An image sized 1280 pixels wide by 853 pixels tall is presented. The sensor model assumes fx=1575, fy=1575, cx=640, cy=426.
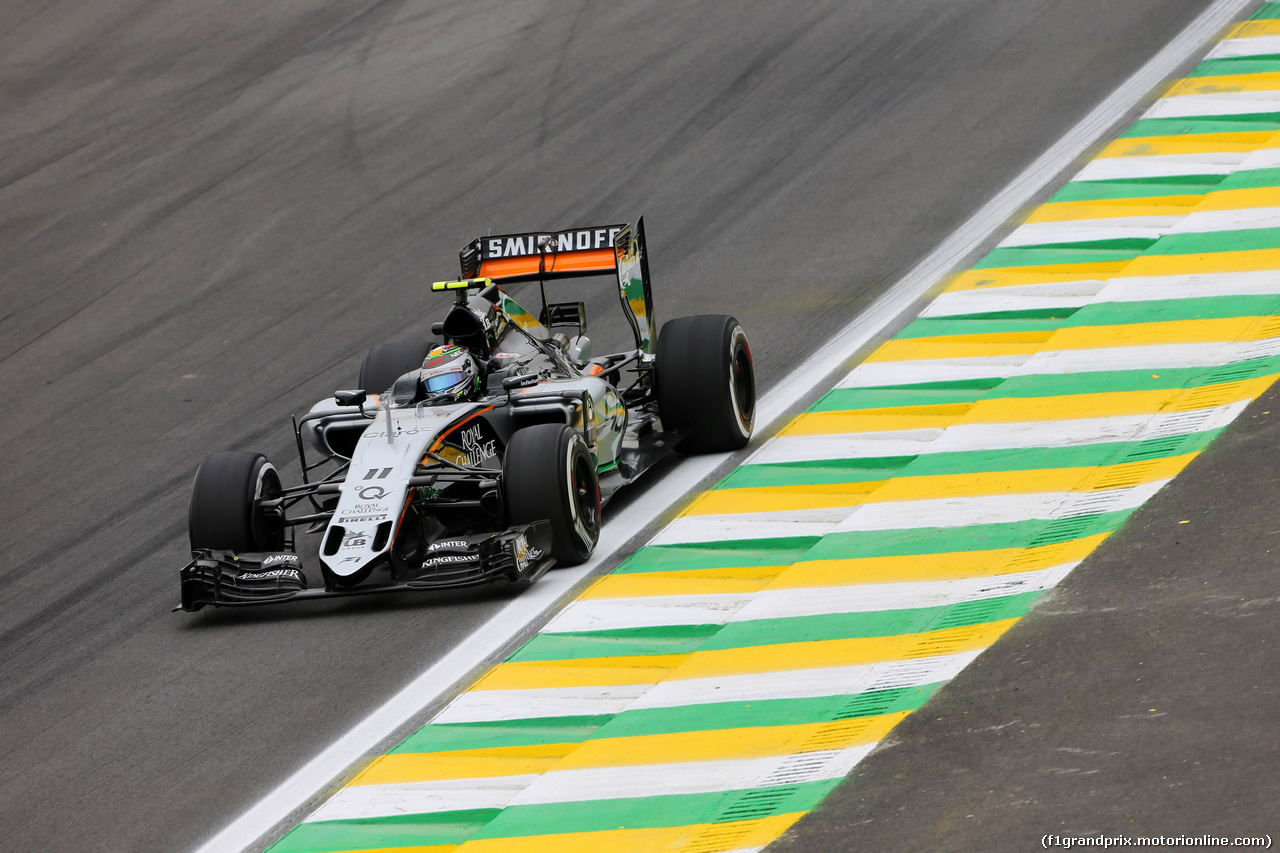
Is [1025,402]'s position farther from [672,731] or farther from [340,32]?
[340,32]

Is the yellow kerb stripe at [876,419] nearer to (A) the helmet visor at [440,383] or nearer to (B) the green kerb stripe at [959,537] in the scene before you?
(B) the green kerb stripe at [959,537]

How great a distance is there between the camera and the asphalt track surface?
340 inches

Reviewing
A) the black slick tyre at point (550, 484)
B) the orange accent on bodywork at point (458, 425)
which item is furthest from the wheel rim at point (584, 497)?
the orange accent on bodywork at point (458, 425)

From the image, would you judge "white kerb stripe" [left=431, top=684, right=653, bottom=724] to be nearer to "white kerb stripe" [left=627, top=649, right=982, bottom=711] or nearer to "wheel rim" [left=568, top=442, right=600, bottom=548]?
"white kerb stripe" [left=627, top=649, right=982, bottom=711]

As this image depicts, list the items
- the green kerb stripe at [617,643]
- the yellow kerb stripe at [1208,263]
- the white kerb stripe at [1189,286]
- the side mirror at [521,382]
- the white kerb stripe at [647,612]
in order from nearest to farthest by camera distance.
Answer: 1. the green kerb stripe at [617,643]
2. the white kerb stripe at [647,612]
3. the side mirror at [521,382]
4. the white kerb stripe at [1189,286]
5. the yellow kerb stripe at [1208,263]

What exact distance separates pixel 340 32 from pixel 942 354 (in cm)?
1207

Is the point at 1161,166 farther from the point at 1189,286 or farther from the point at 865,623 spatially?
the point at 865,623

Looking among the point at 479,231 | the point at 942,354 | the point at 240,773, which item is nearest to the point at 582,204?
the point at 479,231

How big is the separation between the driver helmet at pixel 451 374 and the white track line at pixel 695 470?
1290 mm

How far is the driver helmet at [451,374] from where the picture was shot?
10117 millimetres

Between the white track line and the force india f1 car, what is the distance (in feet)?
0.75

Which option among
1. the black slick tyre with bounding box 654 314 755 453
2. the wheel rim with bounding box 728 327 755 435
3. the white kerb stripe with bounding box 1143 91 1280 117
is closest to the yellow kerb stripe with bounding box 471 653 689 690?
the black slick tyre with bounding box 654 314 755 453

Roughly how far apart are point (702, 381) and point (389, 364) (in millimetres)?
2410

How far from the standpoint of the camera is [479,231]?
1596 centimetres
